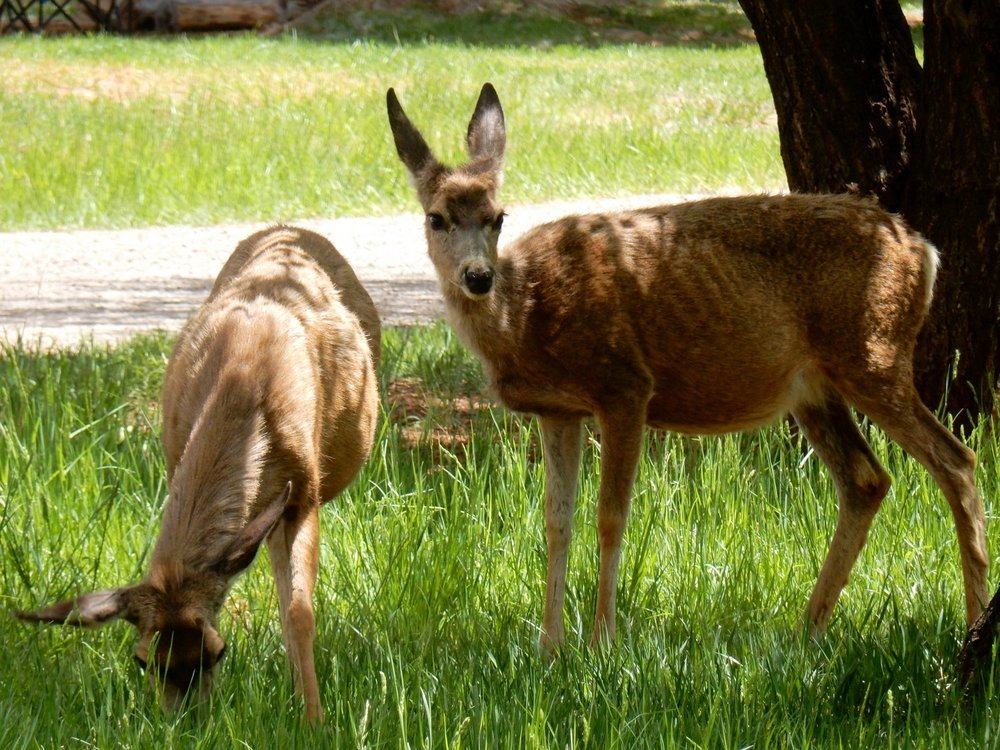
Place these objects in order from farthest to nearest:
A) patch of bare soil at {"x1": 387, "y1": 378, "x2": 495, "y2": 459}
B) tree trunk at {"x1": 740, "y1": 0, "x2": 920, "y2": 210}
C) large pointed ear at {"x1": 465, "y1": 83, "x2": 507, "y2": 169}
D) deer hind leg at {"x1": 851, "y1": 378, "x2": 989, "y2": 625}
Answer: patch of bare soil at {"x1": 387, "y1": 378, "x2": 495, "y2": 459} < tree trunk at {"x1": 740, "y1": 0, "x2": 920, "y2": 210} < large pointed ear at {"x1": 465, "y1": 83, "x2": 507, "y2": 169} < deer hind leg at {"x1": 851, "y1": 378, "x2": 989, "y2": 625}

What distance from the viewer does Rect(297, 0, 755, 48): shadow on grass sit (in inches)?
1164

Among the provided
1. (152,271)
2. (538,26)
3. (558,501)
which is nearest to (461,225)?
(558,501)

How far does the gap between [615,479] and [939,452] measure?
1185mm

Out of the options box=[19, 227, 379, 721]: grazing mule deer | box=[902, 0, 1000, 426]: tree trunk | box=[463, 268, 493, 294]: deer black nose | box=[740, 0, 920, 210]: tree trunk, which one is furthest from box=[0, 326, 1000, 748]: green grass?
box=[740, 0, 920, 210]: tree trunk

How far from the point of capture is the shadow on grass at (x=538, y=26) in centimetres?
2958

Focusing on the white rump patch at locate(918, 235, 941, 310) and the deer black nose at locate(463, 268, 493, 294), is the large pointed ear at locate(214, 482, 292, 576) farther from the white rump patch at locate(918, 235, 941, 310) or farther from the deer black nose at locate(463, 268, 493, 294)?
the white rump patch at locate(918, 235, 941, 310)

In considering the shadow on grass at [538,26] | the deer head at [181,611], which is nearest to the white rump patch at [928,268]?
the deer head at [181,611]

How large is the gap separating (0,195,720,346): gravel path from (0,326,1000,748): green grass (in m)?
2.81

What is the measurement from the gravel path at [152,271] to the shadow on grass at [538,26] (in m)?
15.3

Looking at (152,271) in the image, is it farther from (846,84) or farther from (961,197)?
(961,197)

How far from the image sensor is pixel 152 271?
12180 mm

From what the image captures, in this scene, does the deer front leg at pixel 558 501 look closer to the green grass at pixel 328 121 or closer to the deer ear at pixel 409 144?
the deer ear at pixel 409 144

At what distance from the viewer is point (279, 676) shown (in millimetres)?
4523

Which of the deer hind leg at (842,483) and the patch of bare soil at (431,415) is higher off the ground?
the deer hind leg at (842,483)
